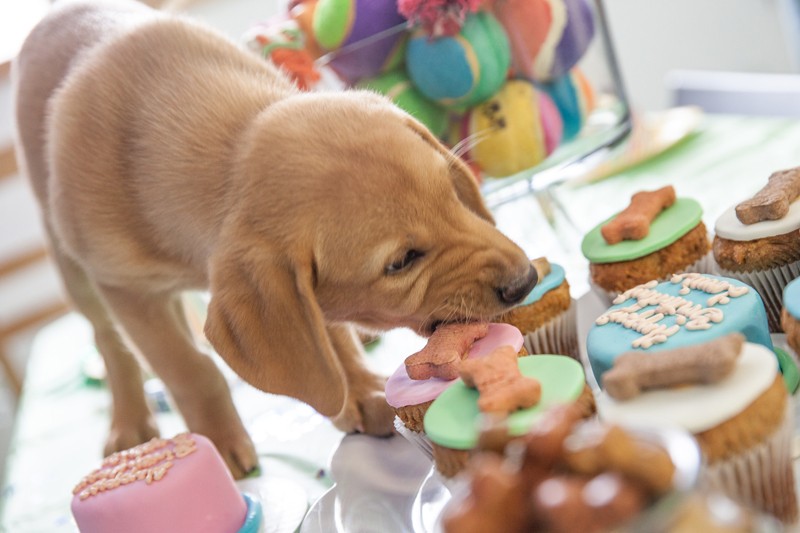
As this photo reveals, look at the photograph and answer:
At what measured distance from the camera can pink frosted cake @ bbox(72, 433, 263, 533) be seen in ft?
4.19

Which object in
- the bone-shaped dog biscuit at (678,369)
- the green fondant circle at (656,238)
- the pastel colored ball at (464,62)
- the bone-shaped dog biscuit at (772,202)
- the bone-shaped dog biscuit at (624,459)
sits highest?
the bone-shaped dog biscuit at (624,459)

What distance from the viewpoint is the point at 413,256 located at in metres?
1.31

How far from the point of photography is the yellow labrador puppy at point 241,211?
1.26 metres

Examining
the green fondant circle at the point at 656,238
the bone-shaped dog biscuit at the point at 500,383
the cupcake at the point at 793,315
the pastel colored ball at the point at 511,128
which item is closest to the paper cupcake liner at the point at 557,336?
the green fondant circle at the point at 656,238

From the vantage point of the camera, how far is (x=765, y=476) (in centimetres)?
84

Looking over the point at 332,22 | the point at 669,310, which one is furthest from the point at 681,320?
the point at 332,22

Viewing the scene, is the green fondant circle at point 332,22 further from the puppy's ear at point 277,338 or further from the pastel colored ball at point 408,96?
the puppy's ear at point 277,338

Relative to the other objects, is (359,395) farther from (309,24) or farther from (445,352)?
(309,24)

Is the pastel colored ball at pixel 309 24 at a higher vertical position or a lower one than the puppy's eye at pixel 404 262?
higher

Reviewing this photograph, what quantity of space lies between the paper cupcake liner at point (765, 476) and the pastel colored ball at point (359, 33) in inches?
50.3

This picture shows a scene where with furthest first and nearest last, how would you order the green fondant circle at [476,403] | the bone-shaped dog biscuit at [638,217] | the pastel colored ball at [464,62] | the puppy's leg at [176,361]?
the pastel colored ball at [464,62], the puppy's leg at [176,361], the bone-shaped dog biscuit at [638,217], the green fondant circle at [476,403]

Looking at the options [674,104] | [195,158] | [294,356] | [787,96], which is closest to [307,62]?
[195,158]

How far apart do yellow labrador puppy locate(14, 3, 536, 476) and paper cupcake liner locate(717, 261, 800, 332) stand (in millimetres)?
305

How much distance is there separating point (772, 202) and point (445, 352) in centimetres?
48
